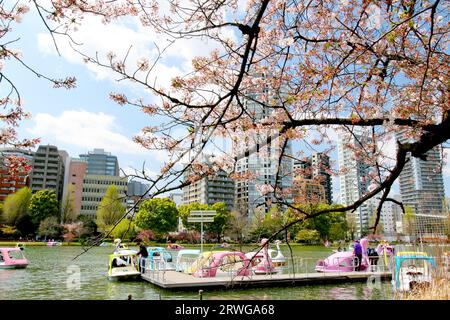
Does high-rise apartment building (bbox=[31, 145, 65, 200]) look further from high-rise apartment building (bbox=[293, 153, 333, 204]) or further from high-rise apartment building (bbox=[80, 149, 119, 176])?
high-rise apartment building (bbox=[293, 153, 333, 204])

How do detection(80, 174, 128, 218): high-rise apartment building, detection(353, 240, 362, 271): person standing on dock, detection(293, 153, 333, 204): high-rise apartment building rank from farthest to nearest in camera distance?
detection(80, 174, 128, 218): high-rise apartment building → detection(353, 240, 362, 271): person standing on dock → detection(293, 153, 333, 204): high-rise apartment building

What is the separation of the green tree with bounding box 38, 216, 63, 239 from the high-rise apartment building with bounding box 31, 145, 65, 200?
27.0 m

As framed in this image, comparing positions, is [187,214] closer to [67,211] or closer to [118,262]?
[67,211]

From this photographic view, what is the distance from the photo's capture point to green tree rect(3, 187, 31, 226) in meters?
45.4

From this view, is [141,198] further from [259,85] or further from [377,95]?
[377,95]

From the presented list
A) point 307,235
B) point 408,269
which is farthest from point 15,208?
point 408,269

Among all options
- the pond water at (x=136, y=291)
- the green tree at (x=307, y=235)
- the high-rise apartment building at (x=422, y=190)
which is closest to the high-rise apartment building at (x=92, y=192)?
the green tree at (x=307, y=235)

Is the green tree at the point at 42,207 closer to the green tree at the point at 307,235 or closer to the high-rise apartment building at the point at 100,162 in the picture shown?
the green tree at the point at 307,235

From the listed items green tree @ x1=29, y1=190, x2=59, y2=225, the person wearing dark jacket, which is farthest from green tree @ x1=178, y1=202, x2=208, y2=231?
the person wearing dark jacket

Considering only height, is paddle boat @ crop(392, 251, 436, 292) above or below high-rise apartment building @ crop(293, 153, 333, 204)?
below

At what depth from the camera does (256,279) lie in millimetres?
12195

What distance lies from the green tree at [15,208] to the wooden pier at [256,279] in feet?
132
